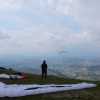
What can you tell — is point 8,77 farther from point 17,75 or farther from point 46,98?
point 46,98

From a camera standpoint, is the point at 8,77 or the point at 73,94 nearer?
the point at 73,94

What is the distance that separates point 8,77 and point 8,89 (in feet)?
35.6

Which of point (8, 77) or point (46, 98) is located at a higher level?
point (8, 77)

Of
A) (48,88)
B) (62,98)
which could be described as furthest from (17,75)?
(62,98)

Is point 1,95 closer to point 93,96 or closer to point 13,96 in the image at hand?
point 13,96

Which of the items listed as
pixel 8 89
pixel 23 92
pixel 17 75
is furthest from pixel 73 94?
pixel 17 75

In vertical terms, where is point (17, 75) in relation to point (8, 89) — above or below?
above

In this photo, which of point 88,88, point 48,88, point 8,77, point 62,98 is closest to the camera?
point 62,98

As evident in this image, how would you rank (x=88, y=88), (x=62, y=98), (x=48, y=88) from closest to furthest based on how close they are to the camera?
(x=62, y=98) < (x=48, y=88) < (x=88, y=88)

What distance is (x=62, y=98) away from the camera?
18672mm

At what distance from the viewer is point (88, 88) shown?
73.8 ft

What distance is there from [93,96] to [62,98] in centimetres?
293

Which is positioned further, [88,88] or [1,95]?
[88,88]

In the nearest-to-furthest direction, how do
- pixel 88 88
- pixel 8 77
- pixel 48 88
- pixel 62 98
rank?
pixel 62 98, pixel 48 88, pixel 88 88, pixel 8 77
